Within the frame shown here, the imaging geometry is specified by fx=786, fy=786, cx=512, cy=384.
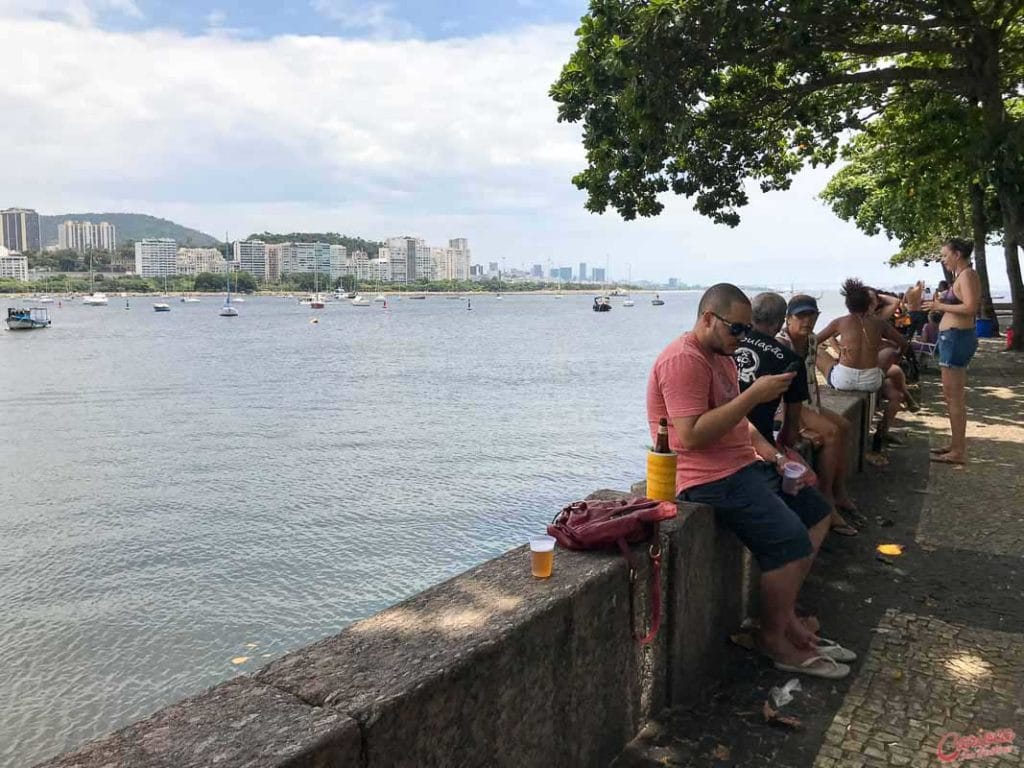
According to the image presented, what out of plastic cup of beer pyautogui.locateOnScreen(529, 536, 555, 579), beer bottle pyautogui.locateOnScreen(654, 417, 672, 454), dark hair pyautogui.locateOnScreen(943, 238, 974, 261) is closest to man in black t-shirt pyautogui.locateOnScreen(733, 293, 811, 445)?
beer bottle pyautogui.locateOnScreen(654, 417, 672, 454)

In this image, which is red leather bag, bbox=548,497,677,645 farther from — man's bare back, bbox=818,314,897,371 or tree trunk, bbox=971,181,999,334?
tree trunk, bbox=971,181,999,334

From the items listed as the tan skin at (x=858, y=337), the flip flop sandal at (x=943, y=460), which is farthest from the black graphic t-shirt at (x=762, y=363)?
the flip flop sandal at (x=943, y=460)

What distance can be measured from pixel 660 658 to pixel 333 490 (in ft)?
43.0

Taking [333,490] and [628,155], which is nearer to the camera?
[628,155]

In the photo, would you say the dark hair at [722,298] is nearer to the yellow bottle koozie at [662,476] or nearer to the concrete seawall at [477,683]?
the yellow bottle koozie at [662,476]

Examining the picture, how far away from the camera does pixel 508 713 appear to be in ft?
7.61

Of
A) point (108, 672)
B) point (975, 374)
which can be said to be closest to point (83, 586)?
point (108, 672)

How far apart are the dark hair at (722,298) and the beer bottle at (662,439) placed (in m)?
0.55

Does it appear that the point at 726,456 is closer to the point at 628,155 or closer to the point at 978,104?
the point at 628,155

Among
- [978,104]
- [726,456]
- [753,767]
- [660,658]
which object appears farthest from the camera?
[978,104]

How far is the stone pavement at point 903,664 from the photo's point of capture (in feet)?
10.0

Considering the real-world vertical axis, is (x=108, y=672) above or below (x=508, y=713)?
below

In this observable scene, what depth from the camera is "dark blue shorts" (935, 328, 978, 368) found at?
22.9ft

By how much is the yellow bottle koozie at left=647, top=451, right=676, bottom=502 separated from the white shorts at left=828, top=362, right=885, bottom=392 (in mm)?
4851
